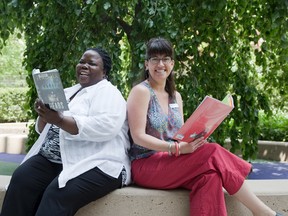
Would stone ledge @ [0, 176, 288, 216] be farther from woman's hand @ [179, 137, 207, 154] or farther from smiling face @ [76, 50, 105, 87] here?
smiling face @ [76, 50, 105, 87]

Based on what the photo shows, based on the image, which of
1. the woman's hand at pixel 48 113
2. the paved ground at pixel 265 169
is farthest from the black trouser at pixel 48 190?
the paved ground at pixel 265 169

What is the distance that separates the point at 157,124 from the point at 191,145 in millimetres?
250

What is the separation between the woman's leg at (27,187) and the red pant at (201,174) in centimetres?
50

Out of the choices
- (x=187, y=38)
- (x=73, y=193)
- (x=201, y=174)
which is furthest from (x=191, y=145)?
(x=187, y=38)

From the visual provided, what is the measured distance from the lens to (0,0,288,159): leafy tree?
4.41 metres

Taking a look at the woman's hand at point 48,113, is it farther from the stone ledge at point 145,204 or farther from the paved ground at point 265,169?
the paved ground at point 265,169

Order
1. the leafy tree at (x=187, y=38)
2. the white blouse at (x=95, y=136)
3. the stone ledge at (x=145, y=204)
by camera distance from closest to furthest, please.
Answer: the white blouse at (x=95, y=136) → the stone ledge at (x=145, y=204) → the leafy tree at (x=187, y=38)

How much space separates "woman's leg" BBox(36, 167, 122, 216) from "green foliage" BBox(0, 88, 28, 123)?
1227 centimetres

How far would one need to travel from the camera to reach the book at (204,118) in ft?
7.90

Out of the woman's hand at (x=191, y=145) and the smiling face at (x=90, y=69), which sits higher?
the smiling face at (x=90, y=69)

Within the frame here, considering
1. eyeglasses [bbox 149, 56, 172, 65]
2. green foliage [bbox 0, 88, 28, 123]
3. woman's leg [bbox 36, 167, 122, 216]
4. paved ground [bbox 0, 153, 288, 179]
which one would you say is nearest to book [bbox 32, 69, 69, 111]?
woman's leg [bbox 36, 167, 122, 216]

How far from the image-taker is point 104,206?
268 cm

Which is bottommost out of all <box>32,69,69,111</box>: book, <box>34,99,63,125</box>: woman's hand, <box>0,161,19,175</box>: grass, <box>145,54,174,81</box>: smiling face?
<box>0,161,19,175</box>: grass

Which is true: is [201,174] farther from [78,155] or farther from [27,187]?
[27,187]
